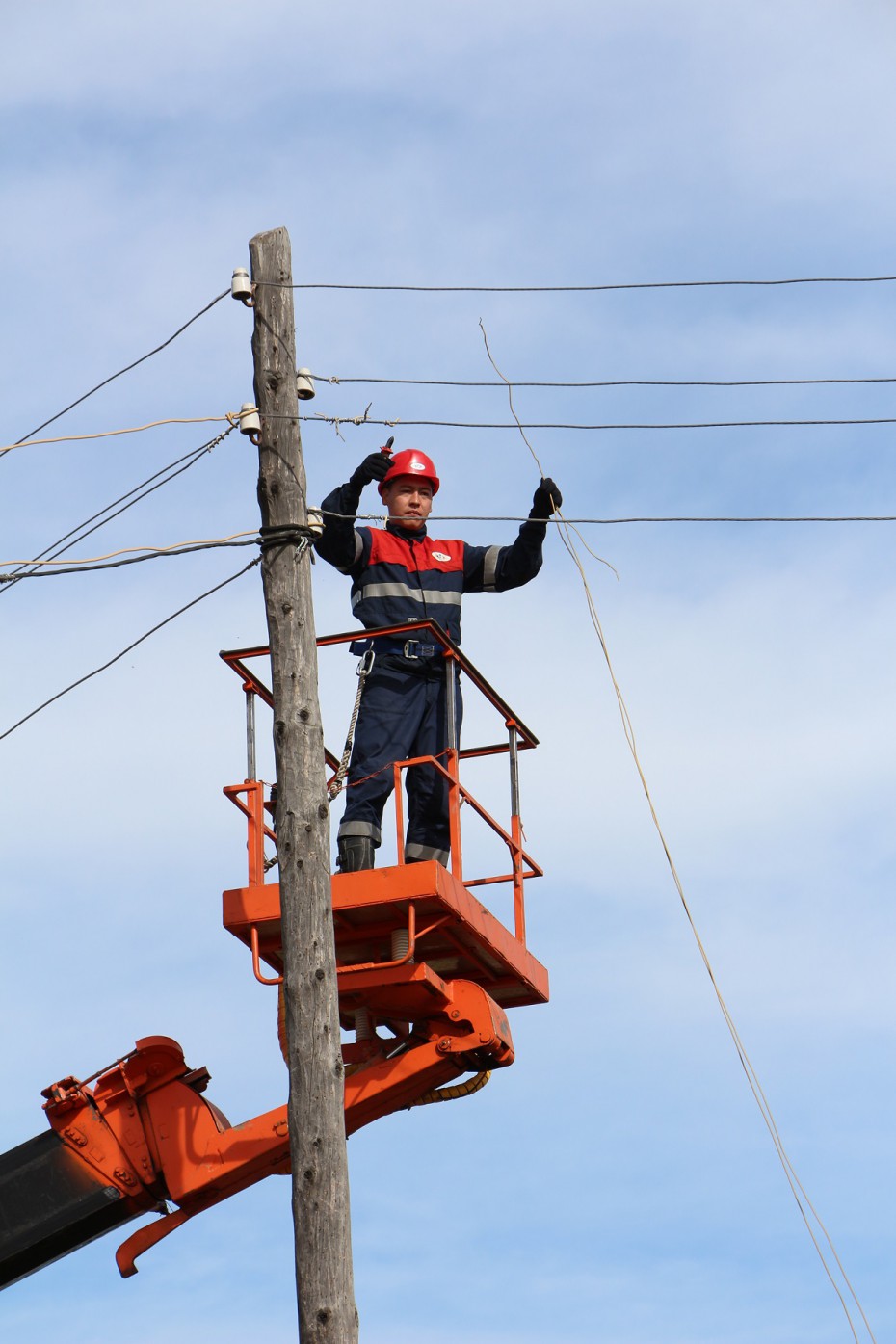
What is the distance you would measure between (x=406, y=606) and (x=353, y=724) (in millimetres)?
852

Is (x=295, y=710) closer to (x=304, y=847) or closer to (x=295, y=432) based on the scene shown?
(x=304, y=847)

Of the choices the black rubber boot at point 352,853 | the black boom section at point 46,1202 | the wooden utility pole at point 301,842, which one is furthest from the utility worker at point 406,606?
the black boom section at point 46,1202

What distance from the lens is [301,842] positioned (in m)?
9.67

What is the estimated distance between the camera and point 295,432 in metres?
10.4

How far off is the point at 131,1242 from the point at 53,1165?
0.55 meters

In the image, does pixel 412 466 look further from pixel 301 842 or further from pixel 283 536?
pixel 301 842

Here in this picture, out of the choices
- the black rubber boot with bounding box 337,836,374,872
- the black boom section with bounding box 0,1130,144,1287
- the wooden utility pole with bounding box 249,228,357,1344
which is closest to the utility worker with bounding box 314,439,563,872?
the black rubber boot with bounding box 337,836,374,872

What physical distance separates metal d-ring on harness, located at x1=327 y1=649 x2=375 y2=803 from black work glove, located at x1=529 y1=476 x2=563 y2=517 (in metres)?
1.42

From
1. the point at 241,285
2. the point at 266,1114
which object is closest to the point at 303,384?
the point at 241,285

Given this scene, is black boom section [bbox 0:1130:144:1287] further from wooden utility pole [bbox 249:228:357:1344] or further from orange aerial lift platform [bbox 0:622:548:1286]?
wooden utility pole [bbox 249:228:357:1344]

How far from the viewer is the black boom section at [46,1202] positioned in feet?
34.3

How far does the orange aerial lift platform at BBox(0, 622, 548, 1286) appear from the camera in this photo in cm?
1037

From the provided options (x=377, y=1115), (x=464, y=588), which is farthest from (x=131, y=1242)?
(x=464, y=588)

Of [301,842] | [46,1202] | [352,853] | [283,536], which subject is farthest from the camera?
[352,853]
